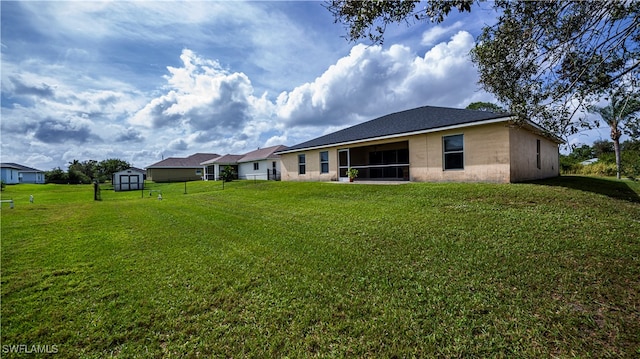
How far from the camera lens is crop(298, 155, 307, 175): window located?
21672mm

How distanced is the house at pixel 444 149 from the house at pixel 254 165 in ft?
32.8

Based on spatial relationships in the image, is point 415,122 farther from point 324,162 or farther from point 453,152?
point 324,162

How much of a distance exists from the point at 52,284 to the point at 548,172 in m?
23.3

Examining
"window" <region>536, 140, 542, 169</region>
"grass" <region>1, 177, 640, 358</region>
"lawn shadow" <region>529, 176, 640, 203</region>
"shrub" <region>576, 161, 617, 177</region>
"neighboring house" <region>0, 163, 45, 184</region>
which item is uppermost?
"neighboring house" <region>0, 163, 45, 184</region>

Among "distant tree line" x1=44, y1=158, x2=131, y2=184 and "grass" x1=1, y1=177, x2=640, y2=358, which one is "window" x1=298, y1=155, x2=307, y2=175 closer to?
"grass" x1=1, y1=177, x2=640, y2=358

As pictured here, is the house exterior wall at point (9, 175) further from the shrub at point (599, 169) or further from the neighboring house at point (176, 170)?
the shrub at point (599, 169)

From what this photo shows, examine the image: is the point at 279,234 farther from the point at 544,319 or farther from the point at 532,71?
the point at 532,71

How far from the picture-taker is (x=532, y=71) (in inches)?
226

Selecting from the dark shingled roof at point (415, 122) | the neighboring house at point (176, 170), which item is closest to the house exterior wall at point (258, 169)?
the dark shingled roof at point (415, 122)

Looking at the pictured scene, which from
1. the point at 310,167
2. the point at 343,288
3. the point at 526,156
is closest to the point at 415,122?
the point at 526,156

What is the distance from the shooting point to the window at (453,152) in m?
12.8

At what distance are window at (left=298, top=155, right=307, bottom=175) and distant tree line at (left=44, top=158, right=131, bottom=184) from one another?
121 ft

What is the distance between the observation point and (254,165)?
113 feet

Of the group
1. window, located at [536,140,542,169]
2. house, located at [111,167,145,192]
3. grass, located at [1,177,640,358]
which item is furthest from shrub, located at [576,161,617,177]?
house, located at [111,167,145,192]
